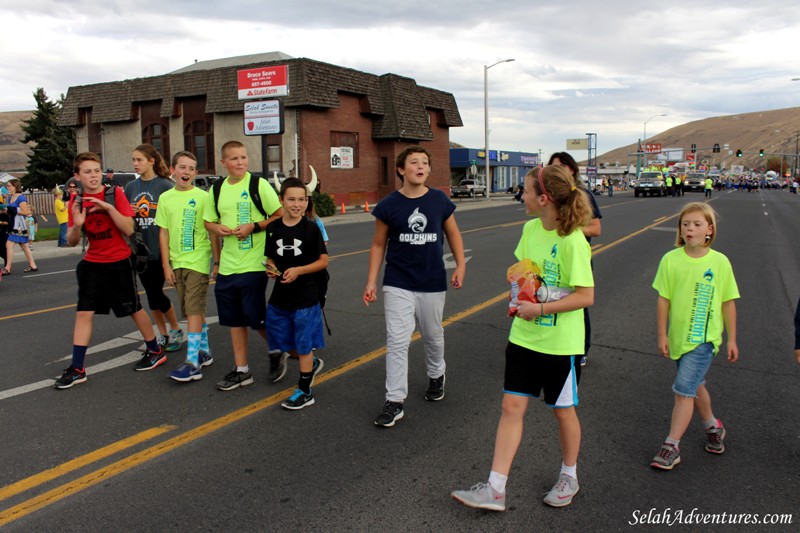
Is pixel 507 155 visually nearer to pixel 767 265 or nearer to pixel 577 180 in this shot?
pixel 767 265

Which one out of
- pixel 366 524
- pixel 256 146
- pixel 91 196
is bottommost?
pixel 366 524

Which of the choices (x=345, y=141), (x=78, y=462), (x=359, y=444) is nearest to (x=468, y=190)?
(x=345, y=141)

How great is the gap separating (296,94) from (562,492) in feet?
107

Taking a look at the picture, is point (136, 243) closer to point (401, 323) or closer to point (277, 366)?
point (277, 366)

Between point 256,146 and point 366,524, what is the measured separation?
115ft

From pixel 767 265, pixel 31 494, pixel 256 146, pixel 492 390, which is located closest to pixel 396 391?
pixel 492 390

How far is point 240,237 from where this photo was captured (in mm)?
4988

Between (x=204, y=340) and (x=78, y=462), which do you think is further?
(x=204, y=340)

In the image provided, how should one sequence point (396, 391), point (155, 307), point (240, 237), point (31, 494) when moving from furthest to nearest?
point (155, 307), point (240, 237), point (396, 391), point (31, 494)

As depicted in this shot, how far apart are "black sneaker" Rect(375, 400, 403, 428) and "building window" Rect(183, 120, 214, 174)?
116 feet

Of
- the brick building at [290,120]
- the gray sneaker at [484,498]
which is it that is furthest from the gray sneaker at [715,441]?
the brick building at [290,120]

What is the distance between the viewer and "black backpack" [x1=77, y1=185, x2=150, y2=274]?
5.30m

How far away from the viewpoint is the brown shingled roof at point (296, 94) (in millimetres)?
34000

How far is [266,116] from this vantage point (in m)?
27.9
